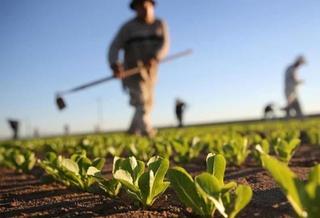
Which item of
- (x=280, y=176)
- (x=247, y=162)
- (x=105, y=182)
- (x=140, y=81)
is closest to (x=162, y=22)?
(x=140, y=81)

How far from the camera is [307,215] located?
1.26 meters

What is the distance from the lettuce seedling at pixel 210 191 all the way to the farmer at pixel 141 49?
23.2ft

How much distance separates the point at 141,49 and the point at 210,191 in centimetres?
753

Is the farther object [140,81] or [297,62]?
[297,62]

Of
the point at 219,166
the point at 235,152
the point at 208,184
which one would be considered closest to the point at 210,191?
the point at 208,184

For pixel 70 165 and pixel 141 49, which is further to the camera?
pixel 141 49

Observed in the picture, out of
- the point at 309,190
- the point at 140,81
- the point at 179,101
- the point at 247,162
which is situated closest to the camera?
the point at 309,190

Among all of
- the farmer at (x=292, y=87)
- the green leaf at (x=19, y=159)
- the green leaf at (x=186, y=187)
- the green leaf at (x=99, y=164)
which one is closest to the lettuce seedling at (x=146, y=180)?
the green leaf at (x=186, y=187)

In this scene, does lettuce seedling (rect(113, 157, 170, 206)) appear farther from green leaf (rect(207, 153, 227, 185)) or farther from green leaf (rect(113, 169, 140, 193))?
green leaf (rect(207, 153, 227, 185))

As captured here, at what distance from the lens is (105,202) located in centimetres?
222

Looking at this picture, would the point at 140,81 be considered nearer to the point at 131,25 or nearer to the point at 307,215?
the point at 131,25

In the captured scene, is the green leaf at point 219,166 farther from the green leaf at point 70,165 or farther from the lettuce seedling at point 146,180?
the green leaf at point 70,165

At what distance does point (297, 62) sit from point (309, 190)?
14.1m

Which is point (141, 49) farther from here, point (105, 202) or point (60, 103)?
point (105, 202)
